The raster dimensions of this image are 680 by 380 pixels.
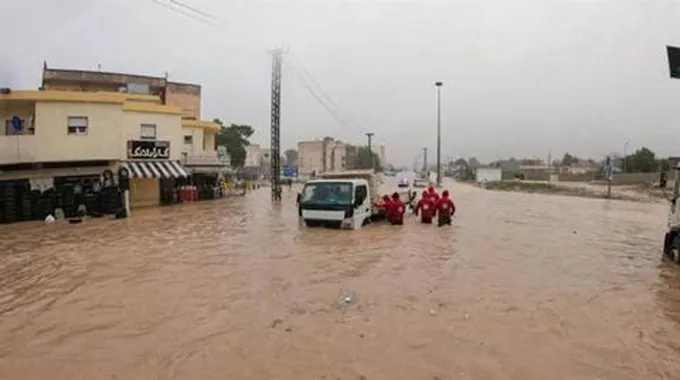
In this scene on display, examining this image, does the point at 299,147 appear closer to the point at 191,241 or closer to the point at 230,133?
the point at 230,133

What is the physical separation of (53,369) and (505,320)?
615 cm

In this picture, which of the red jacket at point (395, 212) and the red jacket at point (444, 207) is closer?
the red jacket at point (395, 212)

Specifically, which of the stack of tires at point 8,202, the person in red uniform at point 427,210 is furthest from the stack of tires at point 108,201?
the person in red uniform at point 427,210

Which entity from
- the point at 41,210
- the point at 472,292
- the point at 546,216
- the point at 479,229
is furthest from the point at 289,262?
the point at 546,216

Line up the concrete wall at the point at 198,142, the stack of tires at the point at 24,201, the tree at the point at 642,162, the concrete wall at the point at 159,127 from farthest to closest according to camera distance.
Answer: the tree at the point at 642,162, the concrete wall at the point at 198,142, the concrete wall at the point at 159,127, the stack of tires at the point at 24,201

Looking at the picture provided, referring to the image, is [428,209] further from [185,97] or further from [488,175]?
[488,175]

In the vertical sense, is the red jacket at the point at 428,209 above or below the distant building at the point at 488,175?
below

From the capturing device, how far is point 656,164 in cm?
9062

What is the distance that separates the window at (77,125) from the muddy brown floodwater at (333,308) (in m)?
8.19

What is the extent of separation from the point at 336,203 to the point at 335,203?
38 millimetres

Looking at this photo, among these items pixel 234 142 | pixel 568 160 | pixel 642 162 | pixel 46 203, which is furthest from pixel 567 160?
pixel 46 203

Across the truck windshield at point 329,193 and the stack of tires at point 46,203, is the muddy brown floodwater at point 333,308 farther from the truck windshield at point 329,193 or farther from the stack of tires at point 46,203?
the stack of tires at point 46,203

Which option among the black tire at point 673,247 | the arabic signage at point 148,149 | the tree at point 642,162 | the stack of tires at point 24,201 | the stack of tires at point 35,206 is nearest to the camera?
the black tire at point 673,247

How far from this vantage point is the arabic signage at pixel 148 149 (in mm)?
28891
